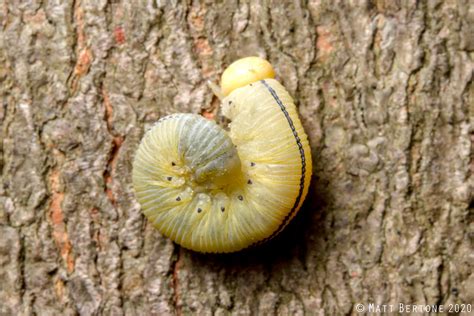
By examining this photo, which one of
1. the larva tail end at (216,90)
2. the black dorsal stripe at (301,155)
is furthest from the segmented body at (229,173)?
the larva tail end at (216,90)

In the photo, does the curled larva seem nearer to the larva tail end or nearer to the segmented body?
the segmented body

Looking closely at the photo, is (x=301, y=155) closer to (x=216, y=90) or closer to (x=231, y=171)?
(x=231, y=171)

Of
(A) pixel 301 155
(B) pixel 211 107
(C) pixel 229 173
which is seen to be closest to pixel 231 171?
(C) pixel 229 173

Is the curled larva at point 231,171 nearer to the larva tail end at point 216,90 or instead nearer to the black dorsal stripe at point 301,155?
the black dorsal stripe at point 301,155

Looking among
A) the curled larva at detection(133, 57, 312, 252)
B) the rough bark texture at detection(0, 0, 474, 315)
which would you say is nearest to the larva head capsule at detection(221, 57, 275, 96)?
the curled larva at detection(133, 57, 312, 252)

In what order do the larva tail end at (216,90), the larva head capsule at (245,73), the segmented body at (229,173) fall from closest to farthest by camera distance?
the segmented body at (229,173) < the larva head capsule at (245,73) < the larva tail end at (216,90)
